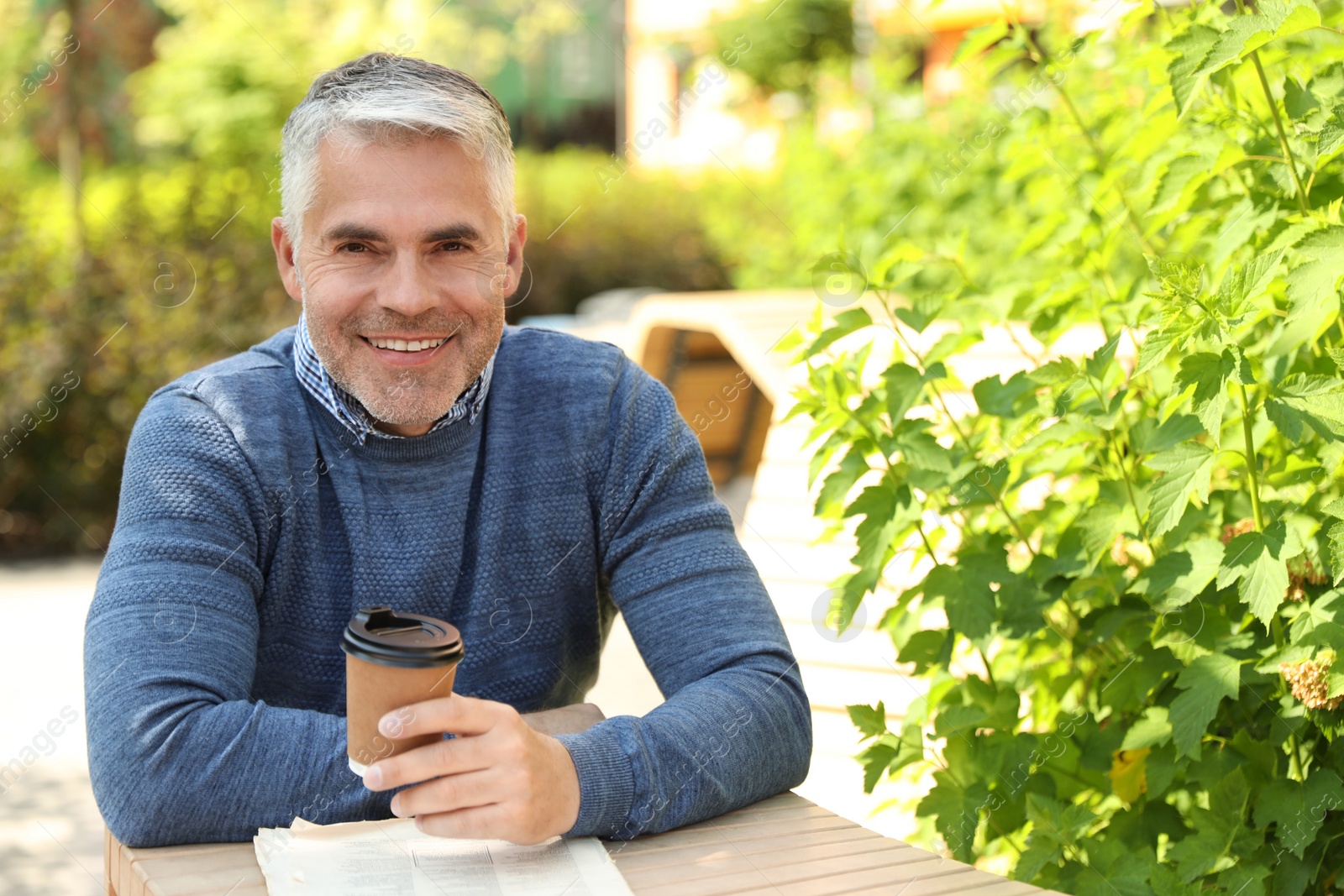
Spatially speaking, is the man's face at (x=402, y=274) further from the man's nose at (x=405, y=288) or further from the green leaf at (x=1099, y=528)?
the green leaf at (x=1099, y=528)

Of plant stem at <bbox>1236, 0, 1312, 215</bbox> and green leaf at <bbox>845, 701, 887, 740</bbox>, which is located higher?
plant stem at <bbox>1236, 0, 1312, 215</bbox>

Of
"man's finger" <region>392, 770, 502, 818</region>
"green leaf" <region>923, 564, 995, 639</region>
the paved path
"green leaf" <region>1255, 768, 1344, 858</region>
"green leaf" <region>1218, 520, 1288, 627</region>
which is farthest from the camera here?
the paved path

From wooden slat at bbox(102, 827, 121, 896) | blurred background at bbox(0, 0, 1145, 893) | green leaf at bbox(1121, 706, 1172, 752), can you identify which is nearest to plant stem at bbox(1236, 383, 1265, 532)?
green leaf at bbox(1121, 706, 1172, 752)

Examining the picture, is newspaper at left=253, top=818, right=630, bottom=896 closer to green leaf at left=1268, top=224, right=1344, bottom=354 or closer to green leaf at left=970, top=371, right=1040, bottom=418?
green leaf at left=970, top=371, right=1040, bottom=418

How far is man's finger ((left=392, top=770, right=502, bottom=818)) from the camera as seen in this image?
1.34 metres

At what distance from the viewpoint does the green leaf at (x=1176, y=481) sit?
1646 millimetres

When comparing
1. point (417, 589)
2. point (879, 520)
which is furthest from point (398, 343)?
point (879, 520)

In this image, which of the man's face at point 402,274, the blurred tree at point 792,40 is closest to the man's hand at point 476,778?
the man's face at point 402,274

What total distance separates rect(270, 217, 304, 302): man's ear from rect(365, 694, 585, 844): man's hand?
2.70 feet

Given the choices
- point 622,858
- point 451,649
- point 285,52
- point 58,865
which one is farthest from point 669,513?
point 285,52

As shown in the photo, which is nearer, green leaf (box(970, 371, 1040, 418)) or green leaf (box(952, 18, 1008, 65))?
green leaf (box(970, 371, 1040, 418))

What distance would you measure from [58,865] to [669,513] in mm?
2497

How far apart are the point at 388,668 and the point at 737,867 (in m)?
0.47

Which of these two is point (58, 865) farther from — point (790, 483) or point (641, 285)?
point (641, 285)
